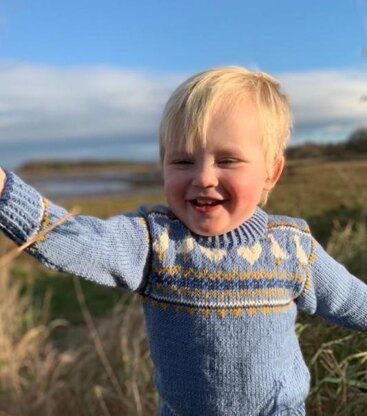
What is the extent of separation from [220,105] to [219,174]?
156 millimetres

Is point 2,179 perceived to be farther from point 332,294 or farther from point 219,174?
point 332,294

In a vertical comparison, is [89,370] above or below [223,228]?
below

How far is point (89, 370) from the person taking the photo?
380 centimetres

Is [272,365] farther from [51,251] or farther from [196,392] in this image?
[51,251]

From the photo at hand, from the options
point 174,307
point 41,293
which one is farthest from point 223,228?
point 41,293

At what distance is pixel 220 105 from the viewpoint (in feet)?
5.18

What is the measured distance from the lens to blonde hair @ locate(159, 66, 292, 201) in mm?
1572

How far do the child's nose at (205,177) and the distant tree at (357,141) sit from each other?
2.87 metres

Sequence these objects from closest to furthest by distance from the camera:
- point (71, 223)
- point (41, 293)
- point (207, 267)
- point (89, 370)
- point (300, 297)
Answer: point (71, 223)
point (207, 267)
point (300, 297)
point (89, 370)
point (41, 293)

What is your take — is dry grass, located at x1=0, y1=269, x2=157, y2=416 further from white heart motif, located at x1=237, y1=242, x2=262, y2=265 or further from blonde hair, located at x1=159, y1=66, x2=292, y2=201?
blonde hair, located at x1=159, y1=66, x2=292, y2=201

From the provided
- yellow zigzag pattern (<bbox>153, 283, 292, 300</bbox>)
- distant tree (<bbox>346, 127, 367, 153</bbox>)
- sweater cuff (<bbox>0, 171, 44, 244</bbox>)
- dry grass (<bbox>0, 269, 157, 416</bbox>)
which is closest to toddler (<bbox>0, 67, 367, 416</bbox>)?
yellow zigzag pattern (<bbox>153, 283, 292, 300</bbox>)

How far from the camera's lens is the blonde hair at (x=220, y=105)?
157cm

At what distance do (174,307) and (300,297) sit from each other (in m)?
0.33

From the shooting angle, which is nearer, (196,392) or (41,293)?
(196,392)
